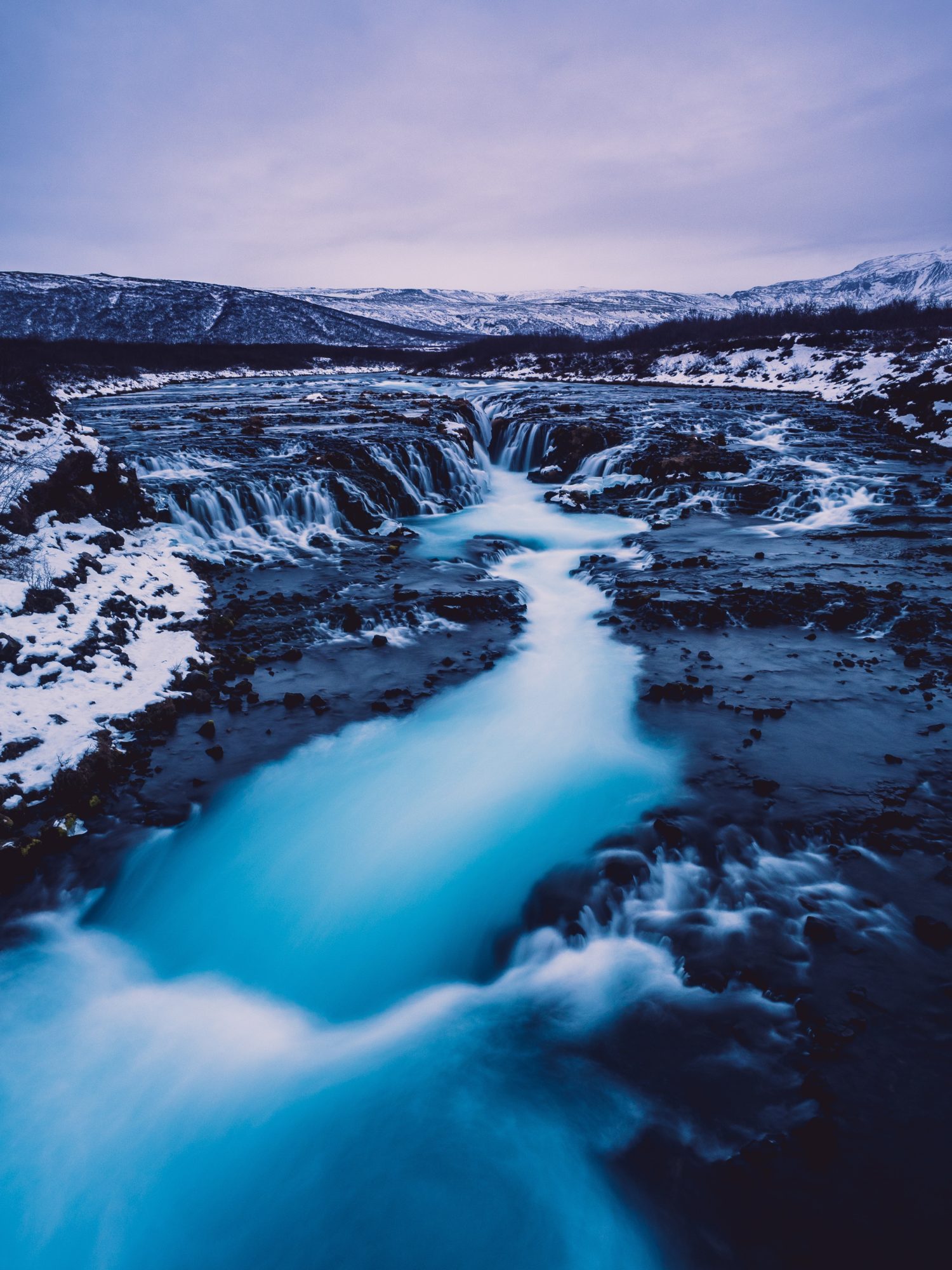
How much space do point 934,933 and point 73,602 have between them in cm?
952

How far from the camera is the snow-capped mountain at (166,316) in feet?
273

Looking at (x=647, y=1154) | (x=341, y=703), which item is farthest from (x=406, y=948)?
(x=341, y=703)

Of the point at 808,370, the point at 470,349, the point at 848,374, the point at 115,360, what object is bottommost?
the point at 848,374

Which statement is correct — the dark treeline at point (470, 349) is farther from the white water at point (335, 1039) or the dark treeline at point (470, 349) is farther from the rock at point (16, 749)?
the white water at point (335, 1039)

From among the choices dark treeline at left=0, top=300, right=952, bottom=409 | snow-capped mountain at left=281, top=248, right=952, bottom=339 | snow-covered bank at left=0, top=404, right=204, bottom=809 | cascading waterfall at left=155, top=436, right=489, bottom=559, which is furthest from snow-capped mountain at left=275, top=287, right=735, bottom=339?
snow-covered bank at left=0, top=404, right=204, bottom=809

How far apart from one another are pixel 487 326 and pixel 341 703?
13814 centimetres

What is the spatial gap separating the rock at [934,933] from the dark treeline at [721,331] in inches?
1750

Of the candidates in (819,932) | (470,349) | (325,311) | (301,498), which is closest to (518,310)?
(325,311)

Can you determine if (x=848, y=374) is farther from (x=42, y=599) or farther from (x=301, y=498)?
(x=42, y=599)

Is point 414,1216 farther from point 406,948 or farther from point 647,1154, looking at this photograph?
point 406,948

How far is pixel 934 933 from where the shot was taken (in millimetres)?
4453

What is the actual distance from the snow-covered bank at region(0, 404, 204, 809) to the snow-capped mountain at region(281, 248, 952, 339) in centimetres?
11033

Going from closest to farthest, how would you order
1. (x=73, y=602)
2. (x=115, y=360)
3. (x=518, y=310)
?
1. (x=73, y=602)
2. (x=115, y=360)
3. (x=518, y=310)

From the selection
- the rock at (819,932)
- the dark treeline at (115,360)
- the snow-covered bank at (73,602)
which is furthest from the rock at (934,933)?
the dark treeline at (115,360)
